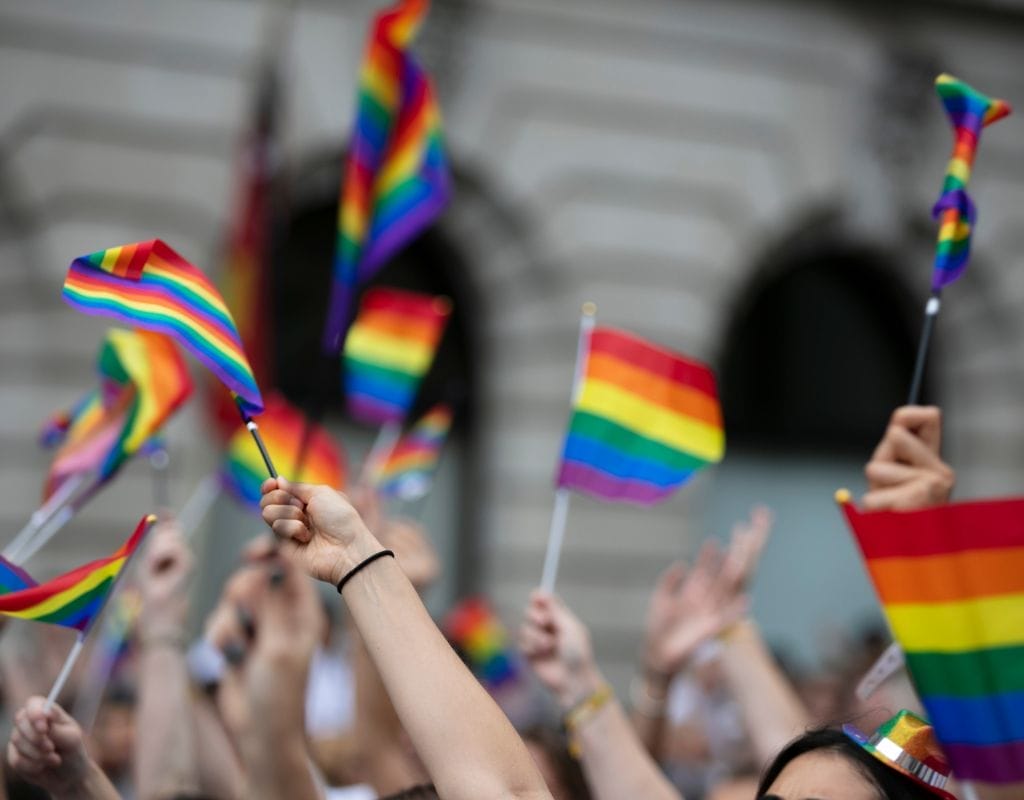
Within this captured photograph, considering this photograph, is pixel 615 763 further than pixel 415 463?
No

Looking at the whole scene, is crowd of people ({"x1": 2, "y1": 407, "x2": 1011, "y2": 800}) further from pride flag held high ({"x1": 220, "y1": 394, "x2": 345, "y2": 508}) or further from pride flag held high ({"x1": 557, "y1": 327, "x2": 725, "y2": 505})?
pride flag held high ({"x1": 220, "y1": 394, "x2": 345, "y2": 508})

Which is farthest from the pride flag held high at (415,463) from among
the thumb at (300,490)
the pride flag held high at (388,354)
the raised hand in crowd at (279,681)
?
the thumb at (300,490)

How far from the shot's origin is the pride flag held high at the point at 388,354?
5.16 meters

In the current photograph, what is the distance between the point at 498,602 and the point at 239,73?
3792 millimetres

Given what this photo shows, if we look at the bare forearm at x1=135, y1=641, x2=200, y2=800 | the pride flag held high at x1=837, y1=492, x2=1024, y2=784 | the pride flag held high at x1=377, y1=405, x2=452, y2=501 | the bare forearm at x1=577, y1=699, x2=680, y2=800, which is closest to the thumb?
the pride flag held high at x1=837, y1=492, x2=1024, y2=784

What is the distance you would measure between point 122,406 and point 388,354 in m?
1.54

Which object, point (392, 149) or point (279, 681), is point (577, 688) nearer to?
point (279, 681)

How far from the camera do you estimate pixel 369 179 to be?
4.48 m

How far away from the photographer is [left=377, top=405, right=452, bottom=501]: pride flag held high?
5.53 m

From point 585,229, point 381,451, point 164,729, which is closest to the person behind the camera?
point 164,729

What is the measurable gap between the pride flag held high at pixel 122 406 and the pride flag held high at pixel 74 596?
2.97 feet

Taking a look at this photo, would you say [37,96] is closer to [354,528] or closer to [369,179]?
[369,179]

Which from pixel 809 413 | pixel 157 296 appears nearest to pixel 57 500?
pixel 157 296

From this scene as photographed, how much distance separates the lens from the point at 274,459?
4797mm
